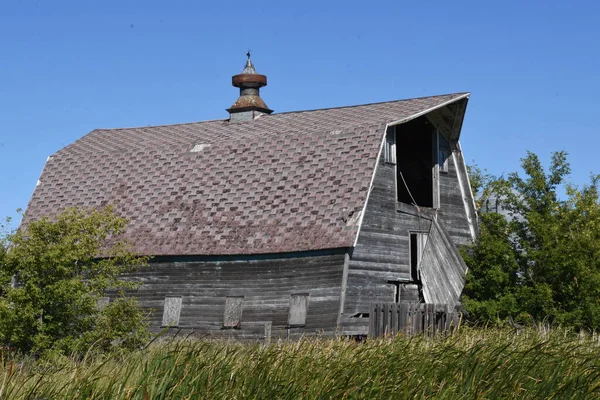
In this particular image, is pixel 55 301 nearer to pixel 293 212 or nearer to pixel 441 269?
pixel 293 212

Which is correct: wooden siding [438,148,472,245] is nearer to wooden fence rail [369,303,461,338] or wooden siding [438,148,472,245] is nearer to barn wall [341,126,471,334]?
barn wall [341,126,471,334]

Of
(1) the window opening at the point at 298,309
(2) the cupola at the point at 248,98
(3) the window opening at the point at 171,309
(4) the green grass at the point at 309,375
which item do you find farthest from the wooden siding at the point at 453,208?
(4) the green grass at the point at 309,375

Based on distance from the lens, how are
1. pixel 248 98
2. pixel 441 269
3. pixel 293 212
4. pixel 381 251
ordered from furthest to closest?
pixel 248 98
pixel 441 269
pixel 381 251
pixel 293 212

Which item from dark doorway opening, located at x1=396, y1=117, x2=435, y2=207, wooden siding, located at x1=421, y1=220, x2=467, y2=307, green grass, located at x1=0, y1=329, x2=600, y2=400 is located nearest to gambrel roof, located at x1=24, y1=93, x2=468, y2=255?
dark doorway opening, located at x1=396, y1=117, x2=435, y2=207

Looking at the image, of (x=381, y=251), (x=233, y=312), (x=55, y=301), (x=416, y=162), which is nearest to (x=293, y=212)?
(x=381, y=251)

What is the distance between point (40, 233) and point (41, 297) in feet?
4.87

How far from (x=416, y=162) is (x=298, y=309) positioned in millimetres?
8094

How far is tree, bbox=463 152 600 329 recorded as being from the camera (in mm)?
27812

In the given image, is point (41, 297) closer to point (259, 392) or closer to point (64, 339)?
point (64, 339)

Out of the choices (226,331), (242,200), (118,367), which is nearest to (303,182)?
(242,200)

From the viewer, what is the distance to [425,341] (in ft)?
48.3

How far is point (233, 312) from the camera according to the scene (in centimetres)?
2805

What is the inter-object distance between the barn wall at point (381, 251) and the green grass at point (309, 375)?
42.8 feet

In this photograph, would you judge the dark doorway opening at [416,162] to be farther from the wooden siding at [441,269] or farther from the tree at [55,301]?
the tree at [55,301]
